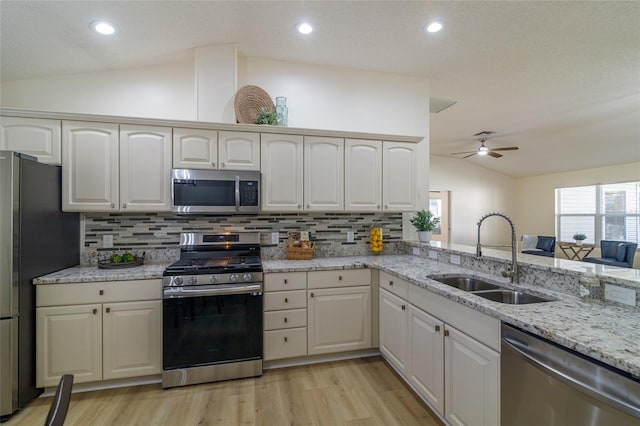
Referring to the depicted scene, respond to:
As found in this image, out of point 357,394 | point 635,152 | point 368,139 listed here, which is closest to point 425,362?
point 357,394

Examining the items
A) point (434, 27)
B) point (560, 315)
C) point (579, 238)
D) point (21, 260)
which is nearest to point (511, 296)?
point (560, 315)

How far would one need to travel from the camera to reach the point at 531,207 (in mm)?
7875

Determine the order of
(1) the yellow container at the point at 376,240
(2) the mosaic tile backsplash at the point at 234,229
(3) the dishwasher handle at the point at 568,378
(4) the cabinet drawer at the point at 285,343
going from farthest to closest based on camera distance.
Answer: (1) the yellow container at the point at 376,240
(2) the mosaic tile backsplash at the point at 234,229
(4) the cabinet drawer at the point at 285,343
(3) the dishwasher handle at the point at 568,378

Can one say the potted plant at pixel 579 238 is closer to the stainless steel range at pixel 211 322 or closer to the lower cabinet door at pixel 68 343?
the stainless steel range at pixel 211 322

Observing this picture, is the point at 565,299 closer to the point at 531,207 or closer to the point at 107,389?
the point at 107,389

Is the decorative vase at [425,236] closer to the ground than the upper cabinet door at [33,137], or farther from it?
closer to the ground

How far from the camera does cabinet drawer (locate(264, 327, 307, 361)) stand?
2518 mm

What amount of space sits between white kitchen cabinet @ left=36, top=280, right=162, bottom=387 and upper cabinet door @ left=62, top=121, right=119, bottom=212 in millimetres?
699

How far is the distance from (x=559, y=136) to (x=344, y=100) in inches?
186

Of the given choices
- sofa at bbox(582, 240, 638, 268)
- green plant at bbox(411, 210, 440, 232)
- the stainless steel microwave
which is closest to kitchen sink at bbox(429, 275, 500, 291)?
green plant at bbox(411, 210, 440, 232)

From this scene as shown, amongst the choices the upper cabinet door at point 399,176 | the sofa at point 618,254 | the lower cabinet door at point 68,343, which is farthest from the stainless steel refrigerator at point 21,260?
the sofa at point 618,254

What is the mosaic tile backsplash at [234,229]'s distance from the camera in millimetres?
2734

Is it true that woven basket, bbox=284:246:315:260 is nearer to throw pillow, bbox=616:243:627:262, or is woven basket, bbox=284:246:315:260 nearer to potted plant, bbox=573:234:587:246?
throw pillow, bbox=616:243:627:262

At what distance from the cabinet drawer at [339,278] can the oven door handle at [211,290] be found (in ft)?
1.59
